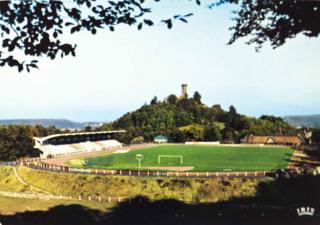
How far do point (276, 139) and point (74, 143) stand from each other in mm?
29300

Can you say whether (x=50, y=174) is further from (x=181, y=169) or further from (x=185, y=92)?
(x=185, y=92)

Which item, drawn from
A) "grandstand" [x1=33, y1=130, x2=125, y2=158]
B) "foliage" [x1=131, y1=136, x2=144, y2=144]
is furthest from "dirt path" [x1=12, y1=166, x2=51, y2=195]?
"foliage" [x1=131, y1=136, x2=144, y2=144]

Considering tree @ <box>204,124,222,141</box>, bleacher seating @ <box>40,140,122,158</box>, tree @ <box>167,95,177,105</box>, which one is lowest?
bleacher seating @ <box>40,140,122,158</box>

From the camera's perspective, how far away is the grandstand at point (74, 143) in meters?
59.9

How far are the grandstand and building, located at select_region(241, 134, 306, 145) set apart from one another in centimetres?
1946

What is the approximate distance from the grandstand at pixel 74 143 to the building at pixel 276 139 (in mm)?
19455

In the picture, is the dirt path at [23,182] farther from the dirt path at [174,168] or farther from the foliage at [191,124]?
the foliage at [191,124]

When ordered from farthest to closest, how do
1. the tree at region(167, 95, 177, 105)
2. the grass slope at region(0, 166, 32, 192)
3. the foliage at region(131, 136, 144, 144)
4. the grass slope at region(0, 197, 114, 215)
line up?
the tree at region(167, 95, 177, 105) < the foliage at region(131, 136, 144, 144) < the grass slope at region(0, 166, 32, 192) < the grass slope at region(0, 197, 114, 215)

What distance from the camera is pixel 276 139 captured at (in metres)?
75.0

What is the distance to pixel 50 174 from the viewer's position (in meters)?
38.7

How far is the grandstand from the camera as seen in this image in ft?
197

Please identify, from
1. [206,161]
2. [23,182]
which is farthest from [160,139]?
[23,182]

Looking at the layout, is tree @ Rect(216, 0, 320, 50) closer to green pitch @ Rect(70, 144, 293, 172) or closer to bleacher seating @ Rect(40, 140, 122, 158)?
green pitch @ Rect(70, 144, 293, 172)

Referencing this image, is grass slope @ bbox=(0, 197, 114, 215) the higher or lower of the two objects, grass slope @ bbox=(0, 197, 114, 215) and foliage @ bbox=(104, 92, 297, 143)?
the lower
